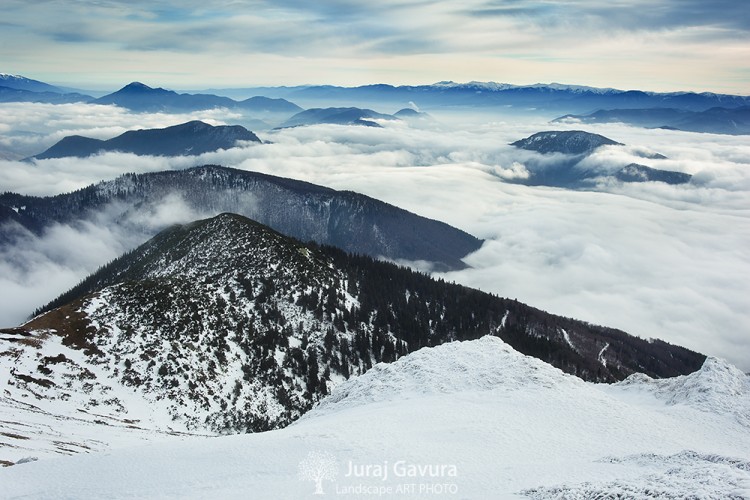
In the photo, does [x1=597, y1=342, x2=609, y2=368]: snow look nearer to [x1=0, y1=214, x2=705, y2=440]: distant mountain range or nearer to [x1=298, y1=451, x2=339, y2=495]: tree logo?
[x1=0, y1=214, x2=705, y2=440]: distant mountain range

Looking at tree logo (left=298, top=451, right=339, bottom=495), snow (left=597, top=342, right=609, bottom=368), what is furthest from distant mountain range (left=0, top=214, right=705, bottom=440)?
tree logo (left=298, top=451, right=339, bottom=495)

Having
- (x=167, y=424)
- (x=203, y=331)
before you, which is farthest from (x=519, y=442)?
(x=203, y=331)

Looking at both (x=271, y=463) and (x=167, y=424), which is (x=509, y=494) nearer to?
(x=271, y=463)

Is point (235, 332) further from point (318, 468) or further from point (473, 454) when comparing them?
point (473, 454)

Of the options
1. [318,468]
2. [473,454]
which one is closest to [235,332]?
[318,468]

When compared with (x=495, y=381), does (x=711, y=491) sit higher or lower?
higher

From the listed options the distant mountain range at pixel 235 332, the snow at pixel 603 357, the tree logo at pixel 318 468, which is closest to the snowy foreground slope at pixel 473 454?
the tree logo at pixel 318 468
